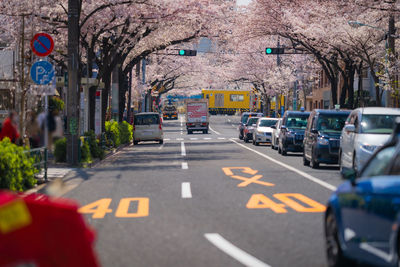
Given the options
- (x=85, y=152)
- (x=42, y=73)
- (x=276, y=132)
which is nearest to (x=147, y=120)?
(x=276, y=132)

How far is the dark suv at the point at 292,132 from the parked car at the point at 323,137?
17.0 feet

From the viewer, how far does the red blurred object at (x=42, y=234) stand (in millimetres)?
3354

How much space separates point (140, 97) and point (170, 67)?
492 inches

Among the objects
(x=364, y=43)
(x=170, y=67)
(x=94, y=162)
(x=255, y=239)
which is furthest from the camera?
(x=170, y=67)

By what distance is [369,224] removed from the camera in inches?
222

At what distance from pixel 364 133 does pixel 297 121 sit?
40.9ft

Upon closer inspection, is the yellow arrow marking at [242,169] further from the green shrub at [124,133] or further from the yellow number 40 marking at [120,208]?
the green shrub at [124,133]

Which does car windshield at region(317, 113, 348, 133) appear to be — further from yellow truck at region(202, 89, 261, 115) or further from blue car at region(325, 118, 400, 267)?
yellow truck at region(202, 89, 261, 115)

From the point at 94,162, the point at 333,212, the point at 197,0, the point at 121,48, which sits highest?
the point at 197,0

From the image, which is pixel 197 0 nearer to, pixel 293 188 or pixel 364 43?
pixel 364 43

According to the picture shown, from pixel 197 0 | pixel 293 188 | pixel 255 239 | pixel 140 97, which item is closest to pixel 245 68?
pixel 140 97

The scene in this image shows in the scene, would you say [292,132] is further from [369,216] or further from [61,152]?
[369,216]

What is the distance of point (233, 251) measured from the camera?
7.88 meters

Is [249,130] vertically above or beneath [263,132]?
beneath
